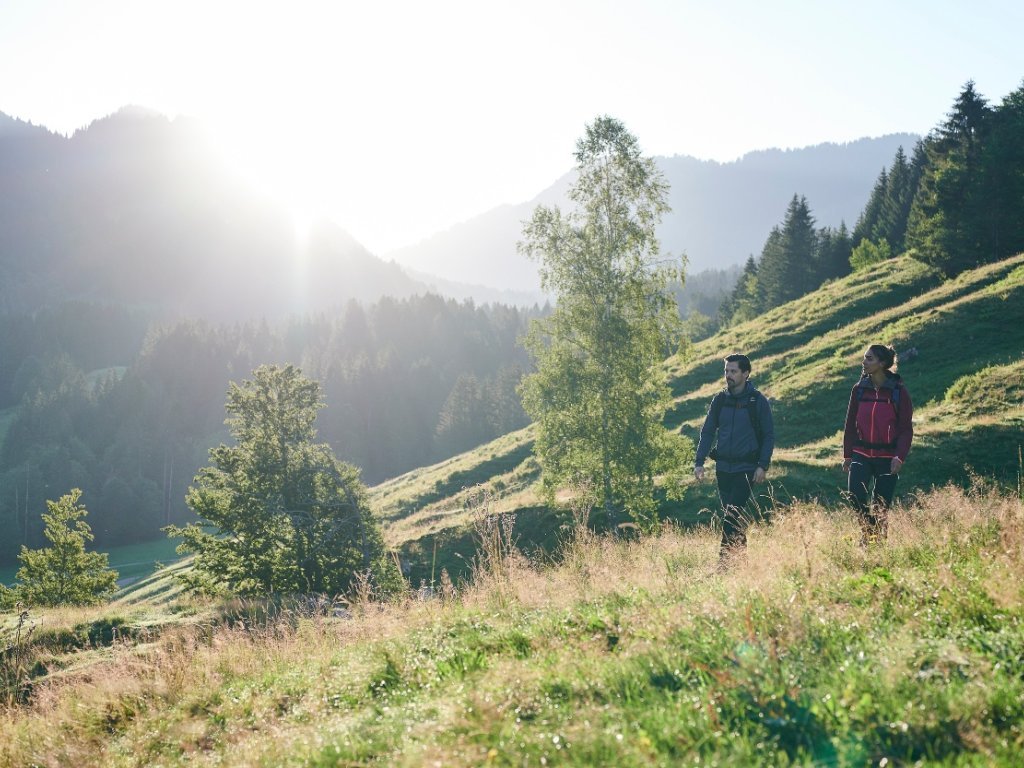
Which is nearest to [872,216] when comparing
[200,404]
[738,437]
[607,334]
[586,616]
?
[607,334]

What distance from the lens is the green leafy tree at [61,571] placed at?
2662 cm

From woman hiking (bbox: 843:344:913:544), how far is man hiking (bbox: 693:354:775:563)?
0.98 metres

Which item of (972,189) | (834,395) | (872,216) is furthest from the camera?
(872,216)

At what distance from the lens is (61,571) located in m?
27.8

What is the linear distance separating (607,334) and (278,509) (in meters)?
11.5

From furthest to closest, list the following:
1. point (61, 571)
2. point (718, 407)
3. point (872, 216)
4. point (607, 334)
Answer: point (872, 216), point (61, 571), point (607, 334), point (718, 407)

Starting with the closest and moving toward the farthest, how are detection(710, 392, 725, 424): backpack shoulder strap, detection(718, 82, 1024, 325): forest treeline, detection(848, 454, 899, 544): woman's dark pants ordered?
detection(848, 454, 899, 544): woman's dark pants, detection(710, 392, 725, 424): backpack shoulder strap, detection(718, 82, 1024, 325): forest treeline

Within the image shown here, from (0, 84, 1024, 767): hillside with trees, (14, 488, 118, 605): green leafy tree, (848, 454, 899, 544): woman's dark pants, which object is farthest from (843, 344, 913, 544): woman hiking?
(14, 488, 118, 605): green leafy tree

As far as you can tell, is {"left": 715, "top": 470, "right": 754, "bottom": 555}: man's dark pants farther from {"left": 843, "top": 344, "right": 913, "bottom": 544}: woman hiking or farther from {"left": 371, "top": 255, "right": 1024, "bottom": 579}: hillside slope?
{"left": 371, "top": 255, "right": 1024, "bottom": 579}: hillside slope

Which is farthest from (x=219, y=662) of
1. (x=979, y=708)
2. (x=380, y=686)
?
(x=979, y=708)

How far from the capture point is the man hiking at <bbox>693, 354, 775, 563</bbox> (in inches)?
316

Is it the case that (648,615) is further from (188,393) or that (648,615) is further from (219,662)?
(188,393)

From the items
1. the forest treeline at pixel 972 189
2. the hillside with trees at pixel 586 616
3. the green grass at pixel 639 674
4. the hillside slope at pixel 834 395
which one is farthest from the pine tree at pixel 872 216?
the green grass at pixel 639 674

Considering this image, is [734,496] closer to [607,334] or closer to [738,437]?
[738,437]
